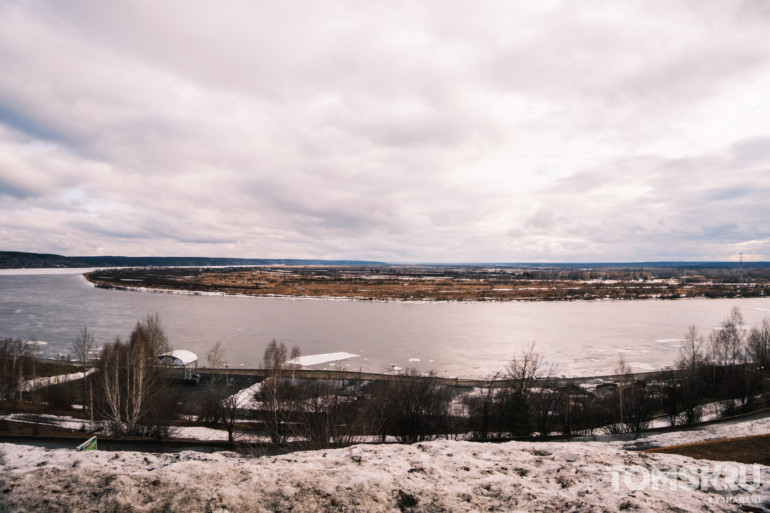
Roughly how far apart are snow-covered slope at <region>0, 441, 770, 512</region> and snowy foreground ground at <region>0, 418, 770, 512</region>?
0.01 meters

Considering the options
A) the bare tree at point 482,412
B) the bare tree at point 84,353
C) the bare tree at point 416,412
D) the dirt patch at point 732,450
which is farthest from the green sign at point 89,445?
the dirt patch at point 732,450

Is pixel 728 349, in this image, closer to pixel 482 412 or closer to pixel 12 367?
pixel 482 412

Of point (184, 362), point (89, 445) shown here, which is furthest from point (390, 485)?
point (184, 362)

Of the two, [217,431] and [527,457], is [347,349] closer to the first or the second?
[217,431]

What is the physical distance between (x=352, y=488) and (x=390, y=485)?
1.74 ft

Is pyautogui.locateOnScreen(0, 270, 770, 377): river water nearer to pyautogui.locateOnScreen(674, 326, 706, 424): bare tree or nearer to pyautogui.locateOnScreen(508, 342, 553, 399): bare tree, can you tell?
pyautogui.locateOnScreen(508, 342, 553, 399): bare tree

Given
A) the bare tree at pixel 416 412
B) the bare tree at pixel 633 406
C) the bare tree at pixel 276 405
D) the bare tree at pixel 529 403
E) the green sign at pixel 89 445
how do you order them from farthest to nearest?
the bare tree at pixel 633 406 → the bare tree at pixel 529 403 → the bare tree at pixel 416 412 → the bare tree at pixel 276 405 → the green sign at pixel 89 445

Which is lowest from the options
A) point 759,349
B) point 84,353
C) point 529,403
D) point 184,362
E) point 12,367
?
point 529,403

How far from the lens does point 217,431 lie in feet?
57.5

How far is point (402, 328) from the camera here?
4306 cm

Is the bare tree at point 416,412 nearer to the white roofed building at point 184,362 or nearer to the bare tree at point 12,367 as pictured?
the white roofed building at point 184,362

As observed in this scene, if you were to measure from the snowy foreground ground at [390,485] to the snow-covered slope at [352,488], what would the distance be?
0.04ft

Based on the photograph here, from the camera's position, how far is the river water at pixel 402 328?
30.5 metres

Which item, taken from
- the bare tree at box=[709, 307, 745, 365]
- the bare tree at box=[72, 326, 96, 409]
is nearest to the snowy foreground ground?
the bare tree at box=[72, 326, 96, 409]
